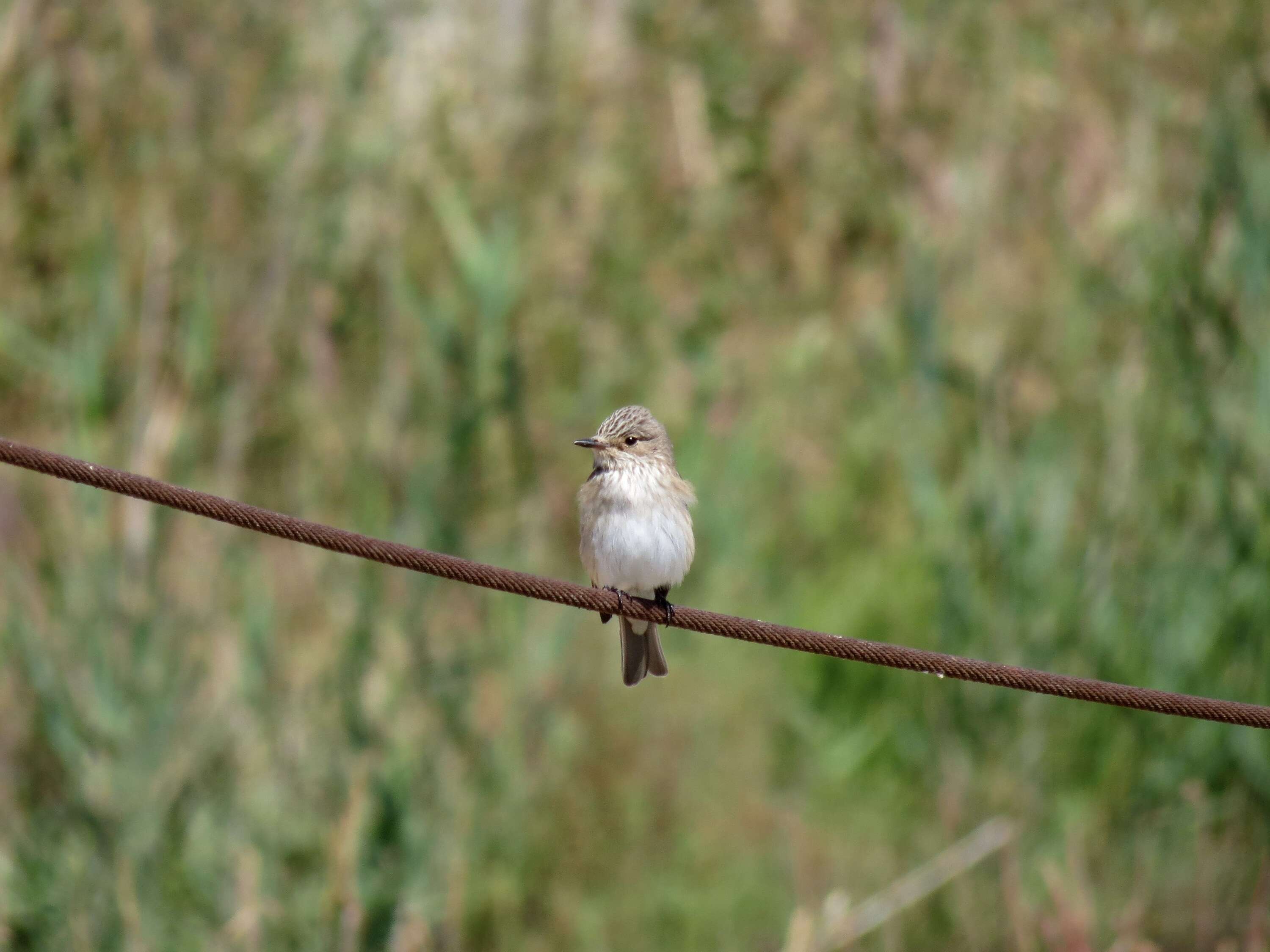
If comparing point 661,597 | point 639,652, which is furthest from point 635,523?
point 639,652

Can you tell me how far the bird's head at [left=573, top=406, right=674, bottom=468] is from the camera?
411cm

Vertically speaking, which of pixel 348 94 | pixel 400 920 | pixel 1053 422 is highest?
pixel 348 94

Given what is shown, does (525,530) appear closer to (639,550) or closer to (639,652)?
(639,652)

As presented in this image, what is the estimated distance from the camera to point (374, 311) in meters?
5.71

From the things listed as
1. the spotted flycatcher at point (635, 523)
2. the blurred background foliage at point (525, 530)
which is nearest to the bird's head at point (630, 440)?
the spotted flycatcher at point (635, 523)

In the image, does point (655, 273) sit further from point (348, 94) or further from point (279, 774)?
point (279, 774)

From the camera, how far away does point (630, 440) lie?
4.16m

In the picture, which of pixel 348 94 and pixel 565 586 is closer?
pixel 565 586

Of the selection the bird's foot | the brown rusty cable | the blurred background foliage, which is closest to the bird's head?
the bird's foot

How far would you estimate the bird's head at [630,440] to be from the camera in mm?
4113

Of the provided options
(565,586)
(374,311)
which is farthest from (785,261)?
(565,586)

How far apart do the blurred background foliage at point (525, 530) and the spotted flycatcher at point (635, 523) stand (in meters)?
0.65

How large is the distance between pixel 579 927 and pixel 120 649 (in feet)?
5.58

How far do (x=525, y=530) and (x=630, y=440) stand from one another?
0.85 meters
